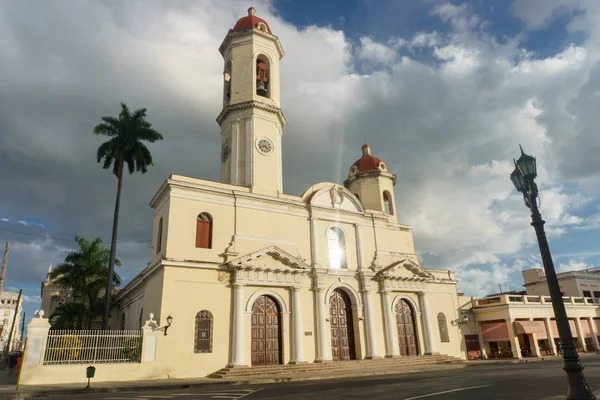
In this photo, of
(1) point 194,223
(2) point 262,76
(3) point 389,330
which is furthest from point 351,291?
(2) point 262,76

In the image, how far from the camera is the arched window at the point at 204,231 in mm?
21388

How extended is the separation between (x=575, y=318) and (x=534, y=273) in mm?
10934

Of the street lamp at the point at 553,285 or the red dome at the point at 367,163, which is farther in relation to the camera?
the red dome at the point at 367,163

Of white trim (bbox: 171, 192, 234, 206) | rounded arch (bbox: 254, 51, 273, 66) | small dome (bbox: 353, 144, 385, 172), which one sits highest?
rounded arch (bbox: 254, 51, 273, 66)

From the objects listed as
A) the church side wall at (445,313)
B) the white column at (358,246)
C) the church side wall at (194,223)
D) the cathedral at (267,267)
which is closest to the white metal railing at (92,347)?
the cathedral at (267,267)

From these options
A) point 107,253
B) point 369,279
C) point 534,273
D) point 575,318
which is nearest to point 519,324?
point 575,318

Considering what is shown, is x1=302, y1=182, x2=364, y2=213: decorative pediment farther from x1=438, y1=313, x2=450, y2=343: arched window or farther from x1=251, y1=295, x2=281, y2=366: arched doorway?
x1=438, y1=313, x2=450, y2=343: arched window

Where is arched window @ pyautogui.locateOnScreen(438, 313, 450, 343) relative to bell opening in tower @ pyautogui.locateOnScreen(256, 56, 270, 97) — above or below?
below

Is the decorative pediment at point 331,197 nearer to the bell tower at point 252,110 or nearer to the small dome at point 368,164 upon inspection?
the bell tower at point 252,110

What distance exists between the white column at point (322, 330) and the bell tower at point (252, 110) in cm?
683

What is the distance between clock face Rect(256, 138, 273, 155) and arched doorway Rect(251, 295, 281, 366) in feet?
30.4

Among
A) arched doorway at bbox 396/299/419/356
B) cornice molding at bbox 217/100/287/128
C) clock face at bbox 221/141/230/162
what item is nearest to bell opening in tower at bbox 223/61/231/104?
cornice molding at bbox 217/100/287/128

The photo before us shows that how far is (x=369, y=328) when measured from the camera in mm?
24500

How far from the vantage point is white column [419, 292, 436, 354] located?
26406 mm
